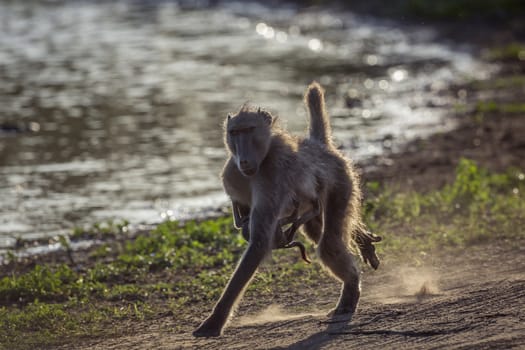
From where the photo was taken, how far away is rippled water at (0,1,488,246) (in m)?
10.5

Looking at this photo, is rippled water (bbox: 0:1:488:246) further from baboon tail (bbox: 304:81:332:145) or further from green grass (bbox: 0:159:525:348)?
baboon tail (bbox: 304:81:332:145)

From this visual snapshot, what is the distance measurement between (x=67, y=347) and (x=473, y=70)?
13.0 m

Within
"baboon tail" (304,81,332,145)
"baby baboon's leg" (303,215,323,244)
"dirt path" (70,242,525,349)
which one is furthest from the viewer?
"baboon tail" (304,81,332,145)

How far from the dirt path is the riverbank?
0.01 m

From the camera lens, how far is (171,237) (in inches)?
316

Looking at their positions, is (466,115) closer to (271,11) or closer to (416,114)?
(416,114)

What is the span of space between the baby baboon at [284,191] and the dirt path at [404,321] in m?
0.29

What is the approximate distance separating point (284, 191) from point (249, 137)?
1.21 feet

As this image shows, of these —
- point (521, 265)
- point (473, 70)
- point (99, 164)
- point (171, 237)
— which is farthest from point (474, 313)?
point (473, 70)

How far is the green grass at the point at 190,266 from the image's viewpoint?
630 centimetres

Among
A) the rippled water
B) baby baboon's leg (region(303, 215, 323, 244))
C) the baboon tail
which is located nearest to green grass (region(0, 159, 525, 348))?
baby baboon's leg (region(303, 215, 323, 244))

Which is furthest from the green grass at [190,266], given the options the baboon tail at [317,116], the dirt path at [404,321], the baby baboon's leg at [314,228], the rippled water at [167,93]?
the rippled water at [167,93]

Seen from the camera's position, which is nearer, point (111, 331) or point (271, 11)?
point (111, 331)

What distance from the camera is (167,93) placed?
16.5 m
